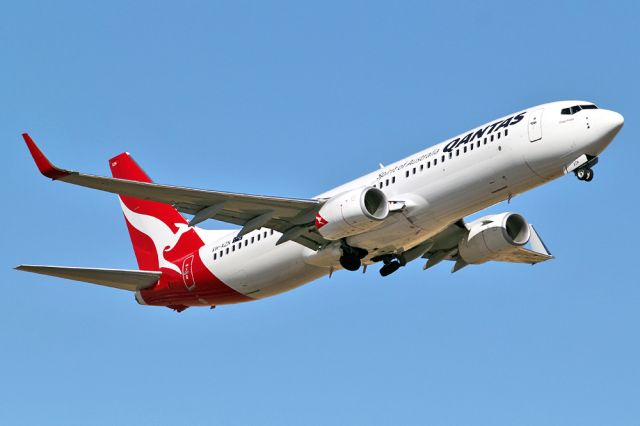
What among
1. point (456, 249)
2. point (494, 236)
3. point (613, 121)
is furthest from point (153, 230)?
point (613, 121)

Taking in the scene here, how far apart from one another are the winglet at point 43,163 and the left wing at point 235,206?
19.3 inches

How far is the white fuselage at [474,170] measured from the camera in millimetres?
39031

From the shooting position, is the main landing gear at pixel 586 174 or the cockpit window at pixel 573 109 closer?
the main landing gear at pixel 586 174

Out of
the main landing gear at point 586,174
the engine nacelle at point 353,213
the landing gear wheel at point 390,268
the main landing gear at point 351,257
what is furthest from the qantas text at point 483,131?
the landing gear wheel at point 390,268

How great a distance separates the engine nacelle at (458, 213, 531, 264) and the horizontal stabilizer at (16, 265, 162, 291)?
1244 centimetres

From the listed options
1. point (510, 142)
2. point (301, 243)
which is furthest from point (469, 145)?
point (301, 243)

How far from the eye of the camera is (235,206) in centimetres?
4122

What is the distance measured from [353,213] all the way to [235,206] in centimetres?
423

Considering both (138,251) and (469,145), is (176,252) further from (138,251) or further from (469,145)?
(469,145)

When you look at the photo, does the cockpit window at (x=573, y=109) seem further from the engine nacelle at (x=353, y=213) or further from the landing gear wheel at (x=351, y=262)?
the landing gear wheel at (x=351, y=262)

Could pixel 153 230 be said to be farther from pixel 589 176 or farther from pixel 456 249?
pixel 589 176

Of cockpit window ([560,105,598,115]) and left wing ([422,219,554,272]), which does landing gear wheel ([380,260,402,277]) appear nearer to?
left wing ([422,219,554,272])

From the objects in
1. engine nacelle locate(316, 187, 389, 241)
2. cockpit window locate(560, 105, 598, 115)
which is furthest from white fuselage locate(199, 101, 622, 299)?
engine nacelle locate(316, 187, 389, 241)

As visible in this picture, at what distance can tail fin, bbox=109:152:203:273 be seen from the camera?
48.7 meters
